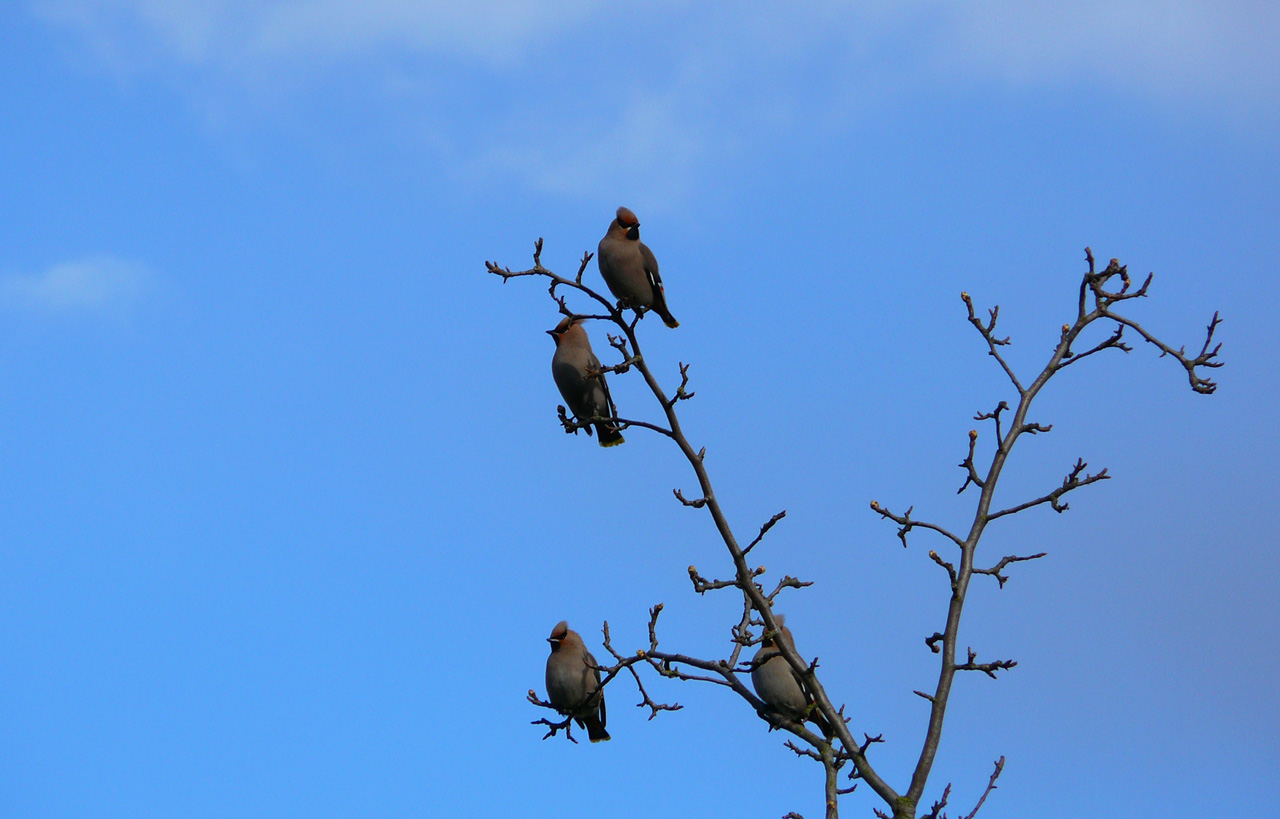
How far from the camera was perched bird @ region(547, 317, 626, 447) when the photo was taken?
8195 mm

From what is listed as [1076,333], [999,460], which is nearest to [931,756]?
[999,460]

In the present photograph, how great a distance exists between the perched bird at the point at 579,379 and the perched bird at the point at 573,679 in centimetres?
151

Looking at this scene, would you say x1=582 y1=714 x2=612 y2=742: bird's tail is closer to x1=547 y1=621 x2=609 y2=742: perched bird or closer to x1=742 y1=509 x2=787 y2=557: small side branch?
x1=547 y1=621 x2=609 y2=742: perched bird

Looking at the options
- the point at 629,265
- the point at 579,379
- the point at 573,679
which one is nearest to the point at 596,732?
the point at 573,679

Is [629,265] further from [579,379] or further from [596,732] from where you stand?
[596,732]

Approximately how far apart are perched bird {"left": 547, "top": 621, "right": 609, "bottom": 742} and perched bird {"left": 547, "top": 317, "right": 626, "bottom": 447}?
1.51 metres

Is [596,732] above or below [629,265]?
below

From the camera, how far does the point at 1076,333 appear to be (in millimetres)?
6445

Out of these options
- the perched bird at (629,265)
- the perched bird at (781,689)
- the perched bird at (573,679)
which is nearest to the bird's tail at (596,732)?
the perched bird at (573,679)

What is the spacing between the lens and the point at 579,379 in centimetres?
816

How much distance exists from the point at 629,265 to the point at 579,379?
95 cm

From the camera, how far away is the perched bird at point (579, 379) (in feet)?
26.9

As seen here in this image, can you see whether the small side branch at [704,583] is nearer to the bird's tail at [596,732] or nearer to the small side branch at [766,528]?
the small side branch at [766,528]

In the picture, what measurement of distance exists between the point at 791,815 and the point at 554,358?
3.70 metres
